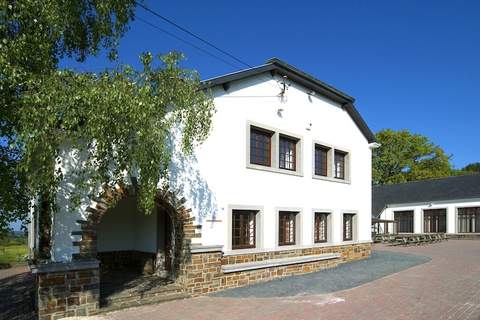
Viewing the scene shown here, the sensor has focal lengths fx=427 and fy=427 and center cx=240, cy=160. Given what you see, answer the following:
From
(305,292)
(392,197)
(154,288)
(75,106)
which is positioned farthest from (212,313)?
(392,197)

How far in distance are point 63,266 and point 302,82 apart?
9.61 m

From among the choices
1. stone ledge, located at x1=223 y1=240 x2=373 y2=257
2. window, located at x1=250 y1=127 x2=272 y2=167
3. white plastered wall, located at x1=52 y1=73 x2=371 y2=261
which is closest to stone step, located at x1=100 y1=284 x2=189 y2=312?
white plastered wall, located at x1=52 y1=73 x2=371 y2=261

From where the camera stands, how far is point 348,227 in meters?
17.1

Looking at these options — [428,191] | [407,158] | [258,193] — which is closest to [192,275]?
[258,193]

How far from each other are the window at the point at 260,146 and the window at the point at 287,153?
0.64m

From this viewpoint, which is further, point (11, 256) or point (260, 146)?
point (11, 256)

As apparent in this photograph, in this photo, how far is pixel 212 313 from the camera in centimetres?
858

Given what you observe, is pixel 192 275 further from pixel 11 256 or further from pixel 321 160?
pixel 11 256

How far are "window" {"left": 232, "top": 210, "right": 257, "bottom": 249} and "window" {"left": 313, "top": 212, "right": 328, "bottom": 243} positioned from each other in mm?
3342

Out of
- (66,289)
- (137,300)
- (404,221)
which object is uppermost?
(66,289)

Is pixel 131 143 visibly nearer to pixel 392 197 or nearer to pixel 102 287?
pixel 102 287

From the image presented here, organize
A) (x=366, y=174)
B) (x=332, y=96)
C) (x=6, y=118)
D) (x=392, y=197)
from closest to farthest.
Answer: (x=6, y=118), (x=332, y=96), (x=366, y=174), (x=392, y=197)

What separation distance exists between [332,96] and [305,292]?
7965 millimetres

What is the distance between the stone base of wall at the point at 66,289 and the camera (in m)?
7.68
